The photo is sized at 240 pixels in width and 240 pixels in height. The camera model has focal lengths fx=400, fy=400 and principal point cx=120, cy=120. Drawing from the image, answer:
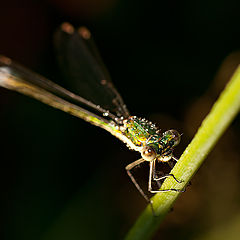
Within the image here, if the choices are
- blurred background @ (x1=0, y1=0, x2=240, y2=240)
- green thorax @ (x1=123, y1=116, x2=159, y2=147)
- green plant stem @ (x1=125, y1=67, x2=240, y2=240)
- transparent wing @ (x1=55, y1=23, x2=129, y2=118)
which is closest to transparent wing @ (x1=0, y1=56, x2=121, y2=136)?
green thorax @ (x1=123, y1=116, x2=159, y2=147)

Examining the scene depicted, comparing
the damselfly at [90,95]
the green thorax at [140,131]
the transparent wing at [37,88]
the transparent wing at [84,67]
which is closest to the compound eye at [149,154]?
the damselfly at [90,95]

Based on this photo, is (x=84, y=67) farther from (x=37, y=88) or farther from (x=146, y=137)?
(x=146, y=137)

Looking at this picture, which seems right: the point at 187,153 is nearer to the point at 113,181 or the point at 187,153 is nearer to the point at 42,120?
the point at 113,181

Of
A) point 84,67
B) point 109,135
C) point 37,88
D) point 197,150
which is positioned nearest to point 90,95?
point 84,67

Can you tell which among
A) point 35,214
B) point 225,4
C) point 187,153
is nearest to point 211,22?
point 225,4

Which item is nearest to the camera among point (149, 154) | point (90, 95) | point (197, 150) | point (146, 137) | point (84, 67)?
point (197, 150)
